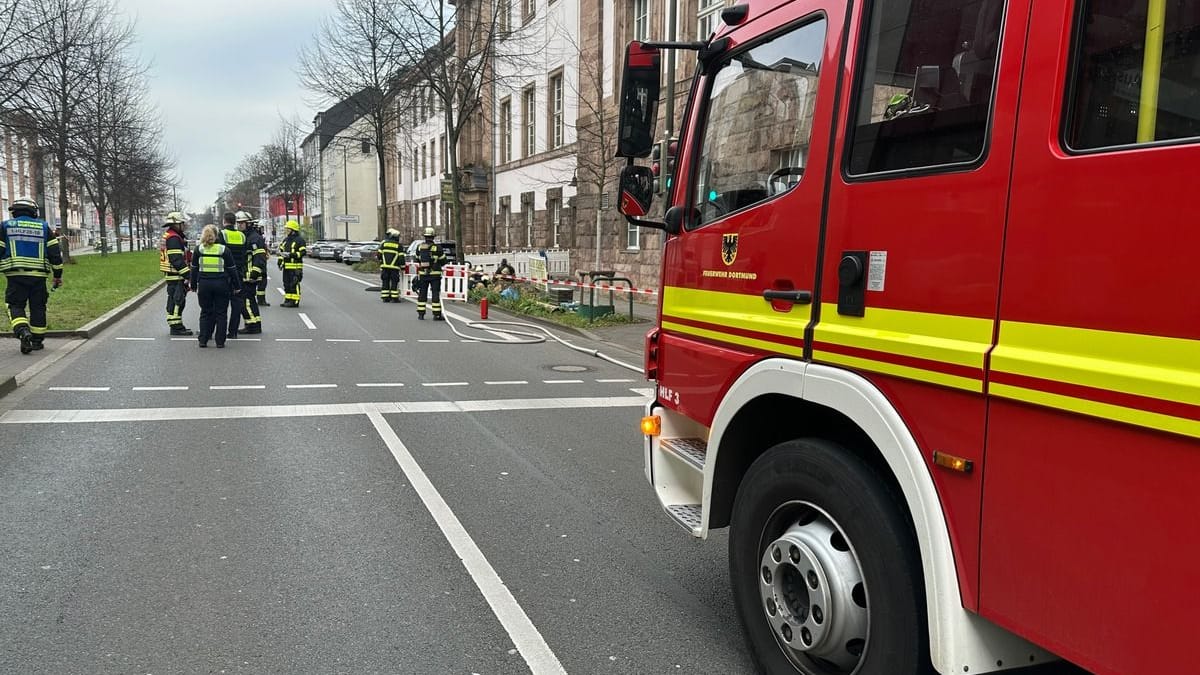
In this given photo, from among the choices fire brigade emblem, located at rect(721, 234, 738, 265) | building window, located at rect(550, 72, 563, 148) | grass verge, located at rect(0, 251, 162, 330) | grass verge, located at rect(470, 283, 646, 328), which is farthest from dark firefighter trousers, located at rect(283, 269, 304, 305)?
fire brigade emblem, located at rect(721, 234, 738, 265)

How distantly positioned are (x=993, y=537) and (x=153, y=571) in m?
3.77

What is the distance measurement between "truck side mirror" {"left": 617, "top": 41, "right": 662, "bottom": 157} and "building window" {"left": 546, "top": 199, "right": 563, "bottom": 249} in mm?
26083

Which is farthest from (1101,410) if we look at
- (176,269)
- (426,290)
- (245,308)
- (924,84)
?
(426,290)

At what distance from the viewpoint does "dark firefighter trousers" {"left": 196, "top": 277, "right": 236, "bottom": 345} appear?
11641 mm

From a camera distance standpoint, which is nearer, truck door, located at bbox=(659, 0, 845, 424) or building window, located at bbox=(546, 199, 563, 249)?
truck door, located at bbox=(659, 0, 845, 424)

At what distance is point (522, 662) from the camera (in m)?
3.22

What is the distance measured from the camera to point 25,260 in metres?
10.2

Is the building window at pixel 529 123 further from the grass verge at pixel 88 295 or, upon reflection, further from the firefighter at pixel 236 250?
the firefighter at pixel 236 250

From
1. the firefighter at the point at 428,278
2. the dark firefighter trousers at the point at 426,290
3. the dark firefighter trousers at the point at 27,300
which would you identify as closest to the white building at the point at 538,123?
the firefighter at the point at 428,278

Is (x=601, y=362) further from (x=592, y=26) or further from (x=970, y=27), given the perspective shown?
(x=592, y=26)

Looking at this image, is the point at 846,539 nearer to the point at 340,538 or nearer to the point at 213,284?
the point at 340,538

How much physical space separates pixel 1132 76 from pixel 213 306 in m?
11.9

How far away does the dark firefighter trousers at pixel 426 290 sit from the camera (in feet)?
54.9

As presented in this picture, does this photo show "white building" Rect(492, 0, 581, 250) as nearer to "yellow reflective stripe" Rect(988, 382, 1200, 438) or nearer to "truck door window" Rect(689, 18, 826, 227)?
"truck door window" Rect(689, 18, 826, 227)
